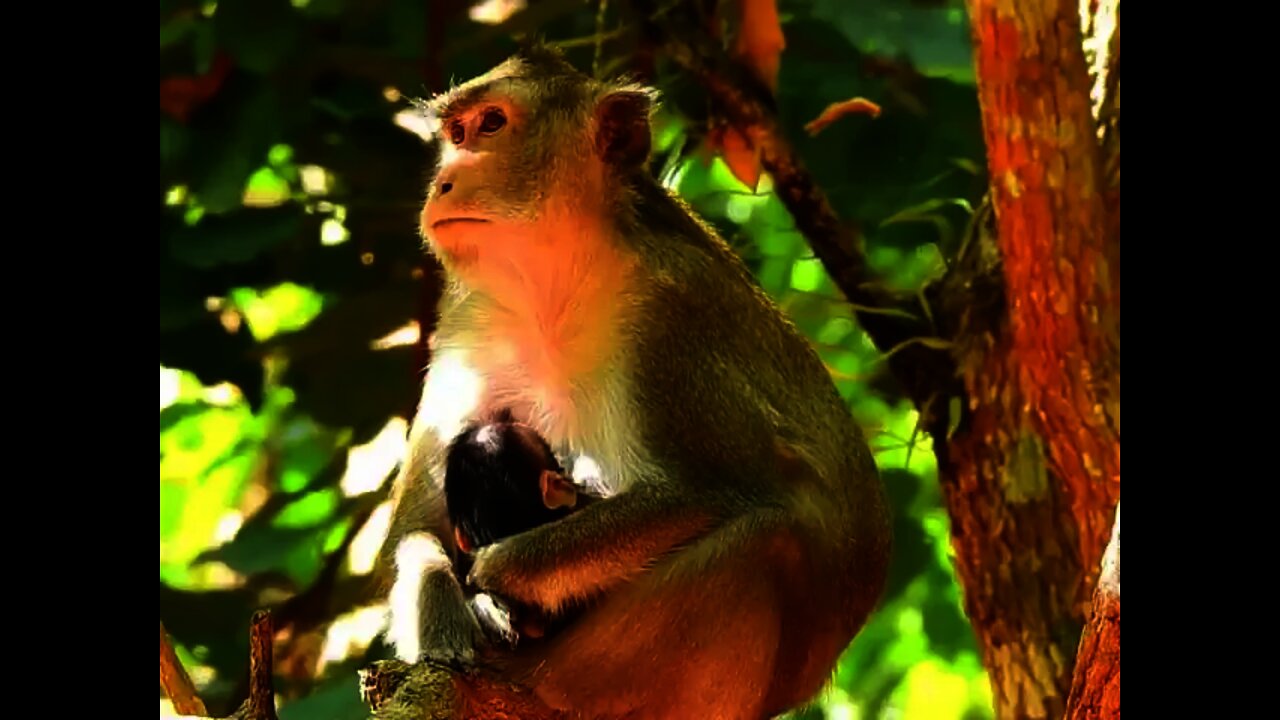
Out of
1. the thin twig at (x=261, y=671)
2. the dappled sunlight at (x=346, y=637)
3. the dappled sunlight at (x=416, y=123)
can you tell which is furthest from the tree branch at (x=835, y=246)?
the thin twig at (x=261, y=671)

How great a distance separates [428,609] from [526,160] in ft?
2.43

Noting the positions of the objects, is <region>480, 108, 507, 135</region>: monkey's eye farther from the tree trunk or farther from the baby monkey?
the tree trunk

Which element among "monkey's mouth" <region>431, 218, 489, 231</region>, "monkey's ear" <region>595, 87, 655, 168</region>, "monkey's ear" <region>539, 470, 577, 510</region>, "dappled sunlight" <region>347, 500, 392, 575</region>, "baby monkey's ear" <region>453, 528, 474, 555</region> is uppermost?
"monkey's ear" <region>595, 87, 655, 168</region>

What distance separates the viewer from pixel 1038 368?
330 cm

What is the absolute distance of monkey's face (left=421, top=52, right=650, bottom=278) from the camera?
2.44 metres

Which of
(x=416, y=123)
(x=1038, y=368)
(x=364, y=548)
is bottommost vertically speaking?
(x=364, y=548)

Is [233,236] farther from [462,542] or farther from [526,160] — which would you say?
[462,542]

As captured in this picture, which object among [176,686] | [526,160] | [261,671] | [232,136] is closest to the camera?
[261,671]

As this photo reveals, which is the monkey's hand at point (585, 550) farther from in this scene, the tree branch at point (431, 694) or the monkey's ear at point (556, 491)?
the tree branch at point (431, 694)

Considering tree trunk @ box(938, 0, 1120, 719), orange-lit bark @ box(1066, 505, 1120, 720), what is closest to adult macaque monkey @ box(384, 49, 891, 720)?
orange-lit bark @ box(1066, 505, 1120, 720)

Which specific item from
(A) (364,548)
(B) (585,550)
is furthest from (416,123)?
(B) (585,550)

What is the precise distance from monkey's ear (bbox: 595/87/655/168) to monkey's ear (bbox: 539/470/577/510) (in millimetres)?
573

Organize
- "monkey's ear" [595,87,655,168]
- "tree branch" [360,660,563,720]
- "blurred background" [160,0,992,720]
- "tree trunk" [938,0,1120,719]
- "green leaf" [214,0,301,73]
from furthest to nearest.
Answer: "blurred background" [160,0,992,720] < "green leaf" [214,0,301,73] < "tree trunk" [938,0,1120,719] < "monkey's ear" [595,87,655,168] < "tree branch" [360,660,563,720]
